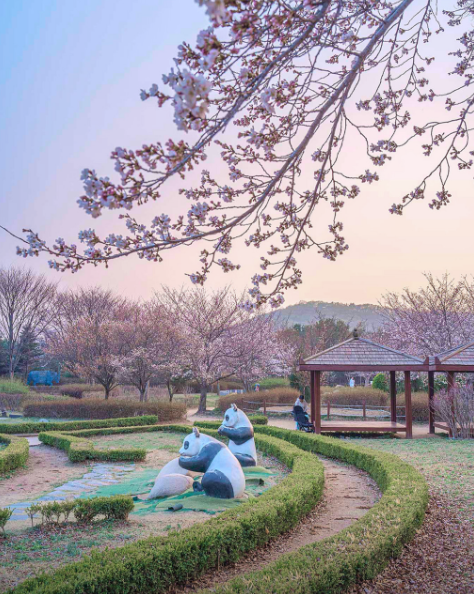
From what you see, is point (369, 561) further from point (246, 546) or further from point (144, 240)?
point (144, 240)

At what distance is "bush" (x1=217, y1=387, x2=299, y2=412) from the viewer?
24812 mm

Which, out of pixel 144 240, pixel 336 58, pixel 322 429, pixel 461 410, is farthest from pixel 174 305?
pixel 144 240

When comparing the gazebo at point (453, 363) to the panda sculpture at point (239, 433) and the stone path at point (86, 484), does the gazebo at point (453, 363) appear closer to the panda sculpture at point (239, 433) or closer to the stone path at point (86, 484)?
the panda sculpture at point (239, 433)

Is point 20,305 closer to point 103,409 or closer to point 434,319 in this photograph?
point 103,409

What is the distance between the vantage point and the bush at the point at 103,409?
20.5 metres

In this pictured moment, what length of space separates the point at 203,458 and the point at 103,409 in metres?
14.9

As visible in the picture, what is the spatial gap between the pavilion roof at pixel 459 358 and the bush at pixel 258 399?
35.3ft

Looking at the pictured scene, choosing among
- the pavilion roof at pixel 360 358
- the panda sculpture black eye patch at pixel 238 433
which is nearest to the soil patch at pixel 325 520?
the panda sculpture black eye patch at pixel 238 433

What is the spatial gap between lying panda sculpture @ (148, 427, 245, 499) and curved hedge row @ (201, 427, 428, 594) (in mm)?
1980

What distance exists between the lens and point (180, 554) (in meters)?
4.75

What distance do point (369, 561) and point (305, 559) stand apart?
606 millimetres

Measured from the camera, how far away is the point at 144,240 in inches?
159

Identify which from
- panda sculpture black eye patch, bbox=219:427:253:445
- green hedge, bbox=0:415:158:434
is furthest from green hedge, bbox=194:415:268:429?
panda sculpture black eye patch, bbox=219:427:253:445

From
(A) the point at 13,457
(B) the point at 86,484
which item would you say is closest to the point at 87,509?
(B) the point at 86,484
